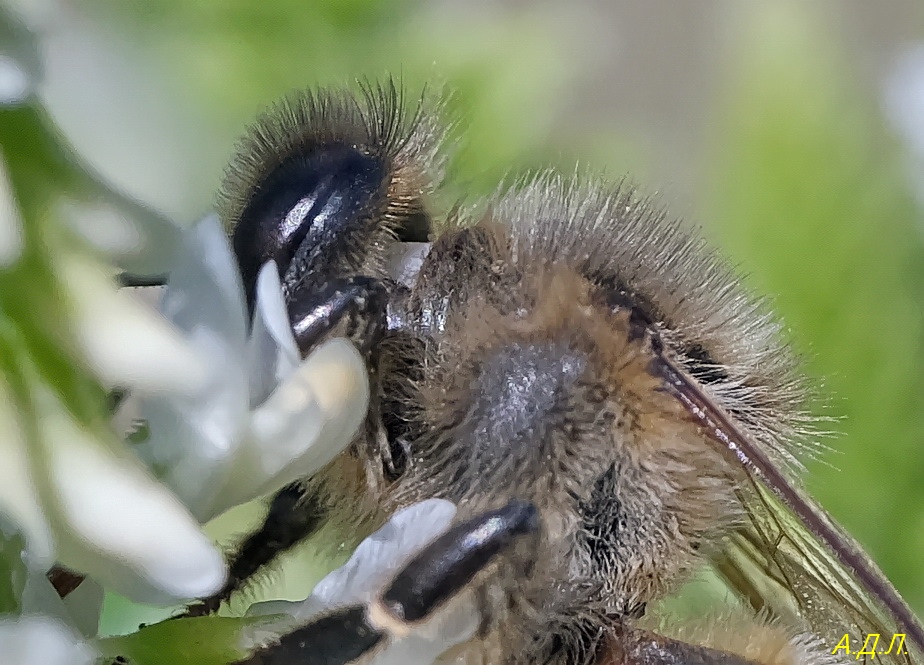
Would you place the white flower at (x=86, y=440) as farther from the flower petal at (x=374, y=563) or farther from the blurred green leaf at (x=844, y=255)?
the blurred green leaf at (x=844, y=255)

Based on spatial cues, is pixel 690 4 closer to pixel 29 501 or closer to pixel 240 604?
pixel 240 604

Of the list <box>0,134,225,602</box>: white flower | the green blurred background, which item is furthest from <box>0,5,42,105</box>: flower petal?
the green blurred background

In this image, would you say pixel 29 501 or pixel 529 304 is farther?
pixel 529 304

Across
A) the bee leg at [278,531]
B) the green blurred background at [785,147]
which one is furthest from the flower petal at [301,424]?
the green blurred background at [785,147]

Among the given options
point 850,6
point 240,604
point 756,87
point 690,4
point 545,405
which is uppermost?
point 850,6

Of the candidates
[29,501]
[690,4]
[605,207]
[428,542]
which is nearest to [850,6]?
[690,4]

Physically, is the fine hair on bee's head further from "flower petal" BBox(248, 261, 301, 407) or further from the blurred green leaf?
the blurred green leaf
